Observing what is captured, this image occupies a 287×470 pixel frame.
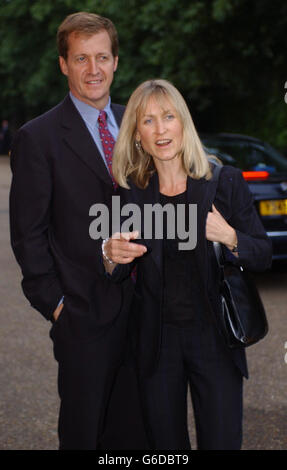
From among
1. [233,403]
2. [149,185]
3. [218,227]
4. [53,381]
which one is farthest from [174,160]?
[53,381]

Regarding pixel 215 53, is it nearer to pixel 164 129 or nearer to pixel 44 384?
pixel 44 384

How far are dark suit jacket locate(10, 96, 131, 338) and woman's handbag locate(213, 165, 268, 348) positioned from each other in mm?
416

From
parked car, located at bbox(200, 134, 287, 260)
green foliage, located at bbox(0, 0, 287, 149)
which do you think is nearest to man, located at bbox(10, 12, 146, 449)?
parked car, located at bbox(200, 134, 287, 260)

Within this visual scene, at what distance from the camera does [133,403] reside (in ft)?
9.92

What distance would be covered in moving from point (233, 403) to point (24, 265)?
3.11 ft

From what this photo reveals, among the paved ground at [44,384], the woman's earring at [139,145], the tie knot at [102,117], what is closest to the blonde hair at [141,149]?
the woman's earring at [139,145]

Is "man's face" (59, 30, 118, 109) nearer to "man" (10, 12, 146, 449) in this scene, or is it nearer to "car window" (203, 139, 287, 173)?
"man" (10, 12, 146, 449)

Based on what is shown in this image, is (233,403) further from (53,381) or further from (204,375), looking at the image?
(53,381)

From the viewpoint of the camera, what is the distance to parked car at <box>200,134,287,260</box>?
7160 millimetres

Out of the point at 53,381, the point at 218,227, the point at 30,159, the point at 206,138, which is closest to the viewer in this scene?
the point at 218,227

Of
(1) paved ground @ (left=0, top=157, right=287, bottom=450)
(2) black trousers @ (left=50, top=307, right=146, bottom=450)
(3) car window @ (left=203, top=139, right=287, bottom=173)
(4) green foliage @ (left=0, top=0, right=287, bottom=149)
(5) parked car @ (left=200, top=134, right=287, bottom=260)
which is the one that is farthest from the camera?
(4) green foliage @ (left=0, top=0, right=287, bottom=149)

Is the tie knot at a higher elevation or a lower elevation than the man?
higher

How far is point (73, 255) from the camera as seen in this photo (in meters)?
2.84

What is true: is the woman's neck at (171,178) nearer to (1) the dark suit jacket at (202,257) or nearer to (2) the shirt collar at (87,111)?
(1) the dark suit jacket at (202,257)
